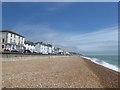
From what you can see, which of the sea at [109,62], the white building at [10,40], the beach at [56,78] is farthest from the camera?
the white building at [10,40]

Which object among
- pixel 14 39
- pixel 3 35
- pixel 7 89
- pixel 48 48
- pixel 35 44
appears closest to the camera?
pixel 7 89

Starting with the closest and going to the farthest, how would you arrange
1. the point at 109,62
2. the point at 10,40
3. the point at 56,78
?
the point at 56,78
the point at 109,62
the point at 10,40

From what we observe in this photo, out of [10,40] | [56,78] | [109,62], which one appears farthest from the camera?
[10,40]

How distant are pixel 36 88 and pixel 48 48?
118 m

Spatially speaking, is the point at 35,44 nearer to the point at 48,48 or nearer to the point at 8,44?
the point at 48,48

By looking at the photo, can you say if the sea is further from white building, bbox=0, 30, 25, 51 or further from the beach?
white building, bbox=0, 30, 25, 51

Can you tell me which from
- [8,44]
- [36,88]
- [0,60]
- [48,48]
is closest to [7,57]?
[0,60]

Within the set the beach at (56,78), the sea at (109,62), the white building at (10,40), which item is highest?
the white building at (10,40)

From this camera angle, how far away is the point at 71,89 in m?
8.82

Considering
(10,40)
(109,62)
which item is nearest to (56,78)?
(109,62)

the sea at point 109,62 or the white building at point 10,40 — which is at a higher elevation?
the white building at point 10,40

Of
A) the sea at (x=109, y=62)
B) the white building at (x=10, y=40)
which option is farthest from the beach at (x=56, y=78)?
the white building at (x=10, y=40)

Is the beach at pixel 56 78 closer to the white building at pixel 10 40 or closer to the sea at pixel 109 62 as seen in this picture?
the sea at pixel 109 62

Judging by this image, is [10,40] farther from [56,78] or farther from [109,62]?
[56,78]
